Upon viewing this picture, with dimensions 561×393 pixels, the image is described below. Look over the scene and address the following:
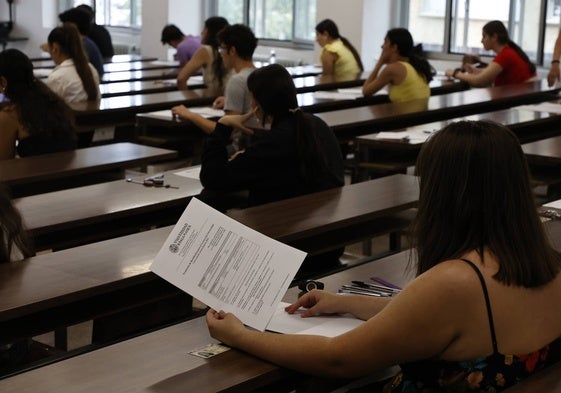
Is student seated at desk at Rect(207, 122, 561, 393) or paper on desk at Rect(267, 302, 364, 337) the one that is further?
paper on desk at Rect(267, 302, 364, 337)

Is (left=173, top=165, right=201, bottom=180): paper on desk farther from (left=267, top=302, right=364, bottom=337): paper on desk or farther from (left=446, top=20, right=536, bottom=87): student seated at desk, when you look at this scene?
(left=446, top=20, right=536, bottom=87): student seated at desk

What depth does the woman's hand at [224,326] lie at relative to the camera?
2.15 metres

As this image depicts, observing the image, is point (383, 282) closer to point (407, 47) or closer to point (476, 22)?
point (407, 47)

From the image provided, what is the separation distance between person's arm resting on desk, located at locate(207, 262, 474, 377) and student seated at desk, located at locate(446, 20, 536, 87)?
263 inches

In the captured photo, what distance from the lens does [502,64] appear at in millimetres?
8383

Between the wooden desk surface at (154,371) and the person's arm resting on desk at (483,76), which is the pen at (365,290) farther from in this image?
the person's arm resting on desk at (483,76)

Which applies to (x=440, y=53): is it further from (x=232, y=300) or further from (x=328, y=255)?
(x=232, y=300)

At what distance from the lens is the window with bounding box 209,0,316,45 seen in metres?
12.6

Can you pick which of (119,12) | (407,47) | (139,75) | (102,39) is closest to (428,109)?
(407,47)

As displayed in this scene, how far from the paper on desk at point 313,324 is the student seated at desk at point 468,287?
0.60ft

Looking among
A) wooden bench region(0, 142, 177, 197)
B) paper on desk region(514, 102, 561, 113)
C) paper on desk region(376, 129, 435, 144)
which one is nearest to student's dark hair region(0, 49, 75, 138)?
wooden bench region(0, 142, 177, 197)

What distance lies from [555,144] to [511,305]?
3333mm

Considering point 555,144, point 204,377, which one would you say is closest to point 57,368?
point 204,377

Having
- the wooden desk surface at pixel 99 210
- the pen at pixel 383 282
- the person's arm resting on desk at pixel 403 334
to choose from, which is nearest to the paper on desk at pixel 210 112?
the wooden desk surface at pixel 99 210
